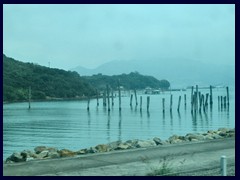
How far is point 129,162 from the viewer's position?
313 inches

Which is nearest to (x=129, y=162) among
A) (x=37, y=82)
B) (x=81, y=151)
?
(x=81, y=151)

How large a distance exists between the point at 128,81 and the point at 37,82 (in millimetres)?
62787

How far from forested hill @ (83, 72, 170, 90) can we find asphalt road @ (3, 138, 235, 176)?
114 metres

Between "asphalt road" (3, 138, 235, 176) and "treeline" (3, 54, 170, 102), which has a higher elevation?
"treeline" (3, 54, 170, 102)

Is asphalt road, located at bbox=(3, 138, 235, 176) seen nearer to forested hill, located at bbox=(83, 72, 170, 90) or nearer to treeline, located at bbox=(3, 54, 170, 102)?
treeline, located at bbox=(3, 54, 170, 102)

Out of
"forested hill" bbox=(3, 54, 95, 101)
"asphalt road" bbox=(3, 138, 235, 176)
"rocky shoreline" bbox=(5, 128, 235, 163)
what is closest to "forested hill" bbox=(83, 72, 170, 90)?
"forested hill" bbox=(3, 54, 95, 101)

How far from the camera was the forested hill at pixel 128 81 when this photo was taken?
130 m

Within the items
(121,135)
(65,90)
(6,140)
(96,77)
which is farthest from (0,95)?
(96,77)

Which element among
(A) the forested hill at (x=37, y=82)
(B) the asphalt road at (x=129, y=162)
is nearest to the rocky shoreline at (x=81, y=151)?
(B) the asphalt road at (x=129, y=162)

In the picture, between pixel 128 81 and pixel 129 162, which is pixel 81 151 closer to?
pixel 129 162

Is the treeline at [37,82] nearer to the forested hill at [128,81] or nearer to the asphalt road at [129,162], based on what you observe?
the forested hill at [128,81]

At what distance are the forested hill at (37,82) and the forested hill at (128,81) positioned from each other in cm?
2419

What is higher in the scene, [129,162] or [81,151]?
[129,162]

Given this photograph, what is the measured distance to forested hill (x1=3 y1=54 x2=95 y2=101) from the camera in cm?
7769
